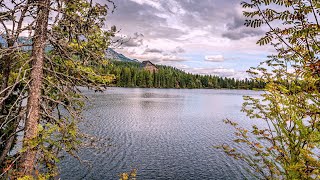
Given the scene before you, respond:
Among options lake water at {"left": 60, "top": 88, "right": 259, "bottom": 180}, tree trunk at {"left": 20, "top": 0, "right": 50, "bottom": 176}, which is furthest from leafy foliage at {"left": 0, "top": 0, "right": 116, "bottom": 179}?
lake water at {"left": 60, "top": 88, "right": 259, "bottom": 180}

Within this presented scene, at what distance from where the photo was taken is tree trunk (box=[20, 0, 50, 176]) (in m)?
7.12

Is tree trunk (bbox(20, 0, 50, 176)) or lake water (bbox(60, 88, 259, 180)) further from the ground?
tree trunk (bbox(20, 0, 50, 176))

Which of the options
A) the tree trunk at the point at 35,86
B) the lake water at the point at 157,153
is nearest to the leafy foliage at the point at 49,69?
the tree trunk at the point at 35,86

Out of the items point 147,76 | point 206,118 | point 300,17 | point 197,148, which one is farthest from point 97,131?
point 147,76

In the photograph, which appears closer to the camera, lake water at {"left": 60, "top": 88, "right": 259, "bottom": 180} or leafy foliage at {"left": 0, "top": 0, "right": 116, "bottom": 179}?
leafy foliage at {"left": 0, "top": 0, "right": 116, "bottom": 179}

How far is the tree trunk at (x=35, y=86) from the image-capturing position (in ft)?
23.4

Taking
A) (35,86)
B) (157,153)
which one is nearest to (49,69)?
(35,86)

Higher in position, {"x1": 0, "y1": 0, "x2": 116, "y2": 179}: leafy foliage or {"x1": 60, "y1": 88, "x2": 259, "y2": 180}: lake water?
{"x1": 0, "y1": 0, "x2": 116, "y2": 179}: leafy foliage

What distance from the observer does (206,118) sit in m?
52.1

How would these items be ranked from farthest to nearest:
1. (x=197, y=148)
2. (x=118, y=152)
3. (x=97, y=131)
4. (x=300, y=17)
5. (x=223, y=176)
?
(x=97, y=131)
(x=197, y=148)
(x=118, y=152)
(x=223, y=176)
(x=300, y=17)

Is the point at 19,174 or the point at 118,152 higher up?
the point at 19,174

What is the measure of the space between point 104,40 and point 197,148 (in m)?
22.4

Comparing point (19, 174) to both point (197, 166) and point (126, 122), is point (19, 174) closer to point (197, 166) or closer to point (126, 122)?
point (197, 166)

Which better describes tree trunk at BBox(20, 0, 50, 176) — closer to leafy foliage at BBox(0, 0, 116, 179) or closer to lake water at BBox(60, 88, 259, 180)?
leafy foliage at BBox(0, 0, 116, 179)
